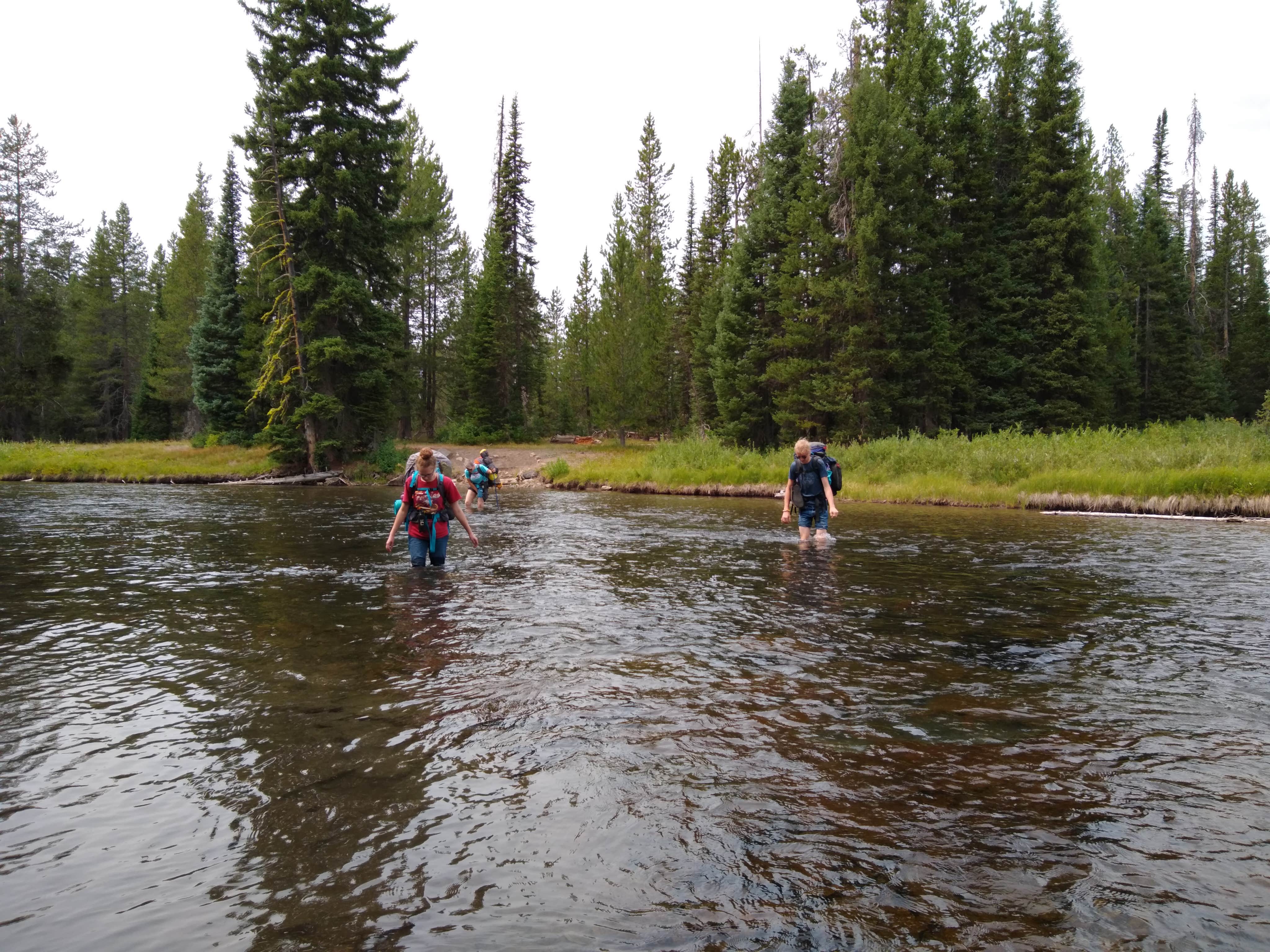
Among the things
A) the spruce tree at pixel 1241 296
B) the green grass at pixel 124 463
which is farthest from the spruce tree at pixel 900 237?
the spruce tree at pixel 1241 296

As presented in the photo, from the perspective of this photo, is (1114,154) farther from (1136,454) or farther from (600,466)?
(600,466)

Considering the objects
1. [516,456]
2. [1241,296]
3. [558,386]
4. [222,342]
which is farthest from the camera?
[558,386]

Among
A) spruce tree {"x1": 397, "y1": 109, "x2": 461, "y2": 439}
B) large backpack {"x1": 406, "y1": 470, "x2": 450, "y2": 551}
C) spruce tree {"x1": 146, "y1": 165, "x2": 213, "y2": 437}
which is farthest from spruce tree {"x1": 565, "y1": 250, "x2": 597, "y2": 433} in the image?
large backpack {"x1": 406, "y1": 470, "x2": 450, "y2": 551}

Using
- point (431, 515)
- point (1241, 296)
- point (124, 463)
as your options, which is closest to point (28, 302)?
point (124, 463)

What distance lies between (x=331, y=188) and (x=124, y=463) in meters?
18.6

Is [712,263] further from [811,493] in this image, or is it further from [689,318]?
[811,493]

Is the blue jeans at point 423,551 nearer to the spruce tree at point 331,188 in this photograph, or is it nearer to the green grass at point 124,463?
the spruce tree at point 331,188

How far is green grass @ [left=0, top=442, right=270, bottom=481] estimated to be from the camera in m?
37.0

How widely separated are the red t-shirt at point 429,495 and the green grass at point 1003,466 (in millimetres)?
19556

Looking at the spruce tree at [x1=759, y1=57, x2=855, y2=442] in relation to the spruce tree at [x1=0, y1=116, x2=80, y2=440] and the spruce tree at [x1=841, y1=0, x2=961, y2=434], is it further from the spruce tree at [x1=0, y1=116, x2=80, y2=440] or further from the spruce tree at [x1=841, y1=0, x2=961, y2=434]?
the spruce tree at [x1=0, y1=116, x2=80, y2=440]

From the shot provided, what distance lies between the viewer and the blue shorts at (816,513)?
1481cm

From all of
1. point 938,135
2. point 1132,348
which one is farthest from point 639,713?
point 1132,348

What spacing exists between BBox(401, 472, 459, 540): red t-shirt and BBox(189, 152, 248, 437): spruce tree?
130 ft

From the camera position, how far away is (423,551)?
1205 centimetres
